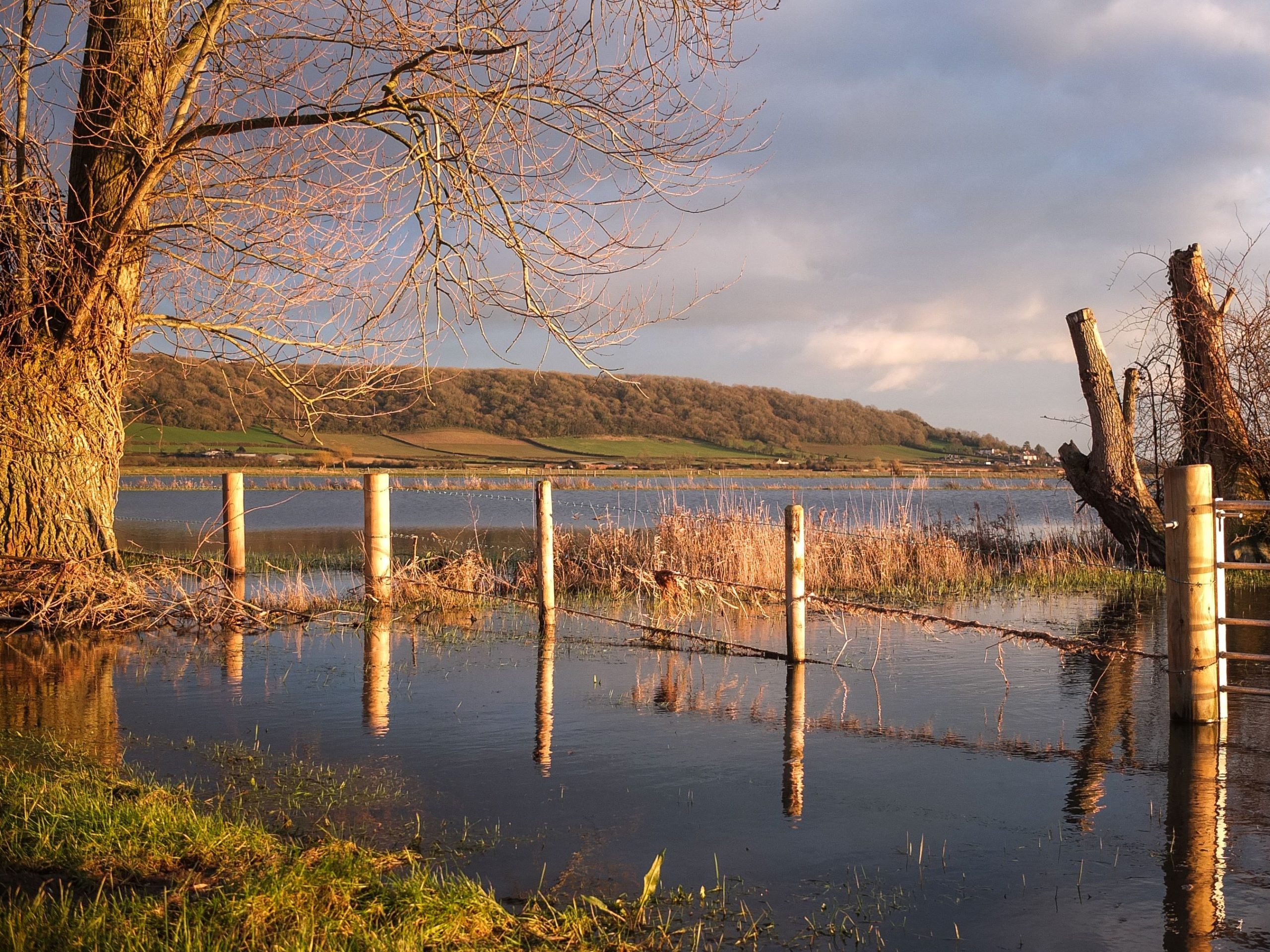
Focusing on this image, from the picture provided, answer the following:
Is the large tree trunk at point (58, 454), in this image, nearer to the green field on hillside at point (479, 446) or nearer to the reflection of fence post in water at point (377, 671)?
the reflection of fence post in water at point (377, 671)

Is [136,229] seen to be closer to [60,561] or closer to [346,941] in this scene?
[60,561]

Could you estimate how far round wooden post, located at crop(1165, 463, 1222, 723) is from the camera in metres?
7.68

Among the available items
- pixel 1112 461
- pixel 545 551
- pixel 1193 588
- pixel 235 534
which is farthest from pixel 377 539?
pixel 1112 461

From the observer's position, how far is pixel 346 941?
4.05 m

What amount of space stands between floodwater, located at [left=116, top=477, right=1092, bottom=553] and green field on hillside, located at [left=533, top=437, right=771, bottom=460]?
2582 centimetres

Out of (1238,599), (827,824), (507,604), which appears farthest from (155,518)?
(827,824)

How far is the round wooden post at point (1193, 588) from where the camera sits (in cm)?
768

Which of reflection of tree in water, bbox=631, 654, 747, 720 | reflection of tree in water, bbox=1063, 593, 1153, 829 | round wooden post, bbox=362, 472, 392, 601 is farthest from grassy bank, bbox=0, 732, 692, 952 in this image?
round wooden post, bbox=362, 472, 392, 601

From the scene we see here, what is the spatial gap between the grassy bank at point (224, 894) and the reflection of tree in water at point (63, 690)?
194cm

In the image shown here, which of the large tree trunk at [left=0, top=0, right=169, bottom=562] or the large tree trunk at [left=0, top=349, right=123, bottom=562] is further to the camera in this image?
the large tree trunk at [left=0, top=349, right=123, bottom=562]

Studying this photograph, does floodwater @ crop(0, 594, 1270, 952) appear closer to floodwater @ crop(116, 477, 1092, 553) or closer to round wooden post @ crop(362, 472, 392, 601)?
round wooden post @ crop(362, 472, 392, 601)

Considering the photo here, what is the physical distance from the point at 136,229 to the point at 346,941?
9.27 metres

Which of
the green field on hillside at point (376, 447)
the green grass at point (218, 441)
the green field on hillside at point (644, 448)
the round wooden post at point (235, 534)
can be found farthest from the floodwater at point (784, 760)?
the green field on hillside at point (644, 448)

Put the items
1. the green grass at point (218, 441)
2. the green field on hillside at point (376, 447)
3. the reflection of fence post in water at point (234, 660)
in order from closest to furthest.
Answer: the reflection of fence post in water at point (234, 660)
the green grass at point (218, 441)
the green field on hillside at point (376, 447)
